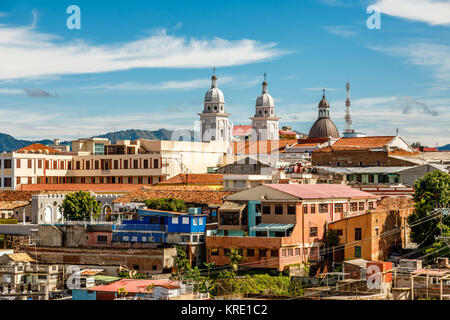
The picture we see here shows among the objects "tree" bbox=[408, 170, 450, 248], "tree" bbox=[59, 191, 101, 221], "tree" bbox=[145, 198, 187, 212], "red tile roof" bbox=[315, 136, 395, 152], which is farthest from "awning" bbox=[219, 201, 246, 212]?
"red tile roof" bbox=[315, 136, 395, 152]

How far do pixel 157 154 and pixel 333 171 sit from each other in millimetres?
16104

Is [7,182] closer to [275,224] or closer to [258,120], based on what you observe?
[275,224]

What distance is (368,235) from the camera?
98.8 feet

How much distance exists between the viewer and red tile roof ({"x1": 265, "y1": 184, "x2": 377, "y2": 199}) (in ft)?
105

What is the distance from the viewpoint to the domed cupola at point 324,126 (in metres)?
92.3

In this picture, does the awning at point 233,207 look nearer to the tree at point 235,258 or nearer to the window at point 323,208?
the tree at point 235,258

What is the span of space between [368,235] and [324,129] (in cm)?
6339

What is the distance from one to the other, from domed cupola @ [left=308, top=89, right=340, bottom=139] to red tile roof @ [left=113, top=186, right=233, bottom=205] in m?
48.1

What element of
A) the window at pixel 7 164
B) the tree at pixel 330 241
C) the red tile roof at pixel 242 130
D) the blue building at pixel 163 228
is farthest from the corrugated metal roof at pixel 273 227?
the red tile roof at pixel 242 130

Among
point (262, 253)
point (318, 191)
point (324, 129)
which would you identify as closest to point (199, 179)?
point (318, 191)

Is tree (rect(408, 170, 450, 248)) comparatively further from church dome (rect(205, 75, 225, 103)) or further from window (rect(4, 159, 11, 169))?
church dome (rect(205, 75, 225, 103))

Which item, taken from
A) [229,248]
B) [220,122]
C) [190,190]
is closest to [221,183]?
[190,190]
